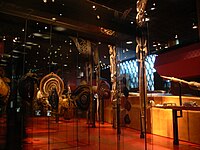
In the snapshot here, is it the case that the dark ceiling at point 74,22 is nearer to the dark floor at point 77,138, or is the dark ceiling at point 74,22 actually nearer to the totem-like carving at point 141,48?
the totem-like carving at point 141,48

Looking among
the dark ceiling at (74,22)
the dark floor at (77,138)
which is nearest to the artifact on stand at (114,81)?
the dark ceiling at (74,22)

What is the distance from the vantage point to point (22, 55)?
4.45m

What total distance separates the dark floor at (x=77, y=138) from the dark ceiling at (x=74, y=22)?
1616mm

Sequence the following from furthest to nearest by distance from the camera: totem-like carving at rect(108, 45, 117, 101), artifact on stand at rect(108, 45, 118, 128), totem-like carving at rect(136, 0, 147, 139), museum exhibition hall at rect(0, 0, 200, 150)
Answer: artifact on stand at rect(108, 45, 118, 128), totem-like carving at rect(108, 45, 117, 101), totem-like carving at rect(136, 0, 147, 139), museum exhibition hall at rect(0, 0, 200, 150)

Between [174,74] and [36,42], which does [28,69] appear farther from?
[174,74]

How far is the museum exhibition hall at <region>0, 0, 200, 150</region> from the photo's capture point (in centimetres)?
403

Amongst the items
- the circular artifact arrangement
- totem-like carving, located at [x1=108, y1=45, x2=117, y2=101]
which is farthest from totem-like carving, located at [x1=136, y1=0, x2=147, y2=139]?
the circular artifact arrangement

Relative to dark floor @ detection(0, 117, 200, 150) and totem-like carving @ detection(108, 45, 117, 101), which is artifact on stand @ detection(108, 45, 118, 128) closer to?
totem-like carving @ detection(108, 45, 117, 101)

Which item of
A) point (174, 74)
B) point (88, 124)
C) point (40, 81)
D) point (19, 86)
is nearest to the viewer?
point (19, 86)

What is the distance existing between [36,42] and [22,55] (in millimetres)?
706

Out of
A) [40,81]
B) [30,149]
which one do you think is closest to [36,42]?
[40,81]

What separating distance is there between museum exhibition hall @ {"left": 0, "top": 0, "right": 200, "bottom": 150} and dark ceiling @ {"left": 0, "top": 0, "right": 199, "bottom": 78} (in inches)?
0.8

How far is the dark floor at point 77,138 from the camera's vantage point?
14.9 ft

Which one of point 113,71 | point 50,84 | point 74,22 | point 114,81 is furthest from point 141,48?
point 50,84
